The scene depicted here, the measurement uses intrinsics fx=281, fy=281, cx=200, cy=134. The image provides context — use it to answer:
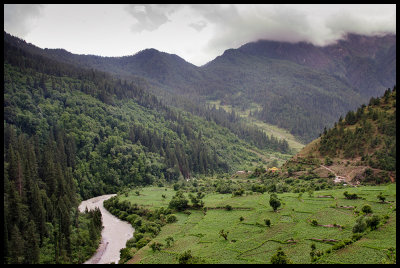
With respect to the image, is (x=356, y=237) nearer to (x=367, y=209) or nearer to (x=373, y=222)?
(x=373, y=222)

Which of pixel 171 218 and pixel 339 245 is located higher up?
pixel 339 245

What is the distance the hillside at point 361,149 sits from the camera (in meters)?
86.9

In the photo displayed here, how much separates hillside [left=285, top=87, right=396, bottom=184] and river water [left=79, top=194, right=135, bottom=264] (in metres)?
67.9

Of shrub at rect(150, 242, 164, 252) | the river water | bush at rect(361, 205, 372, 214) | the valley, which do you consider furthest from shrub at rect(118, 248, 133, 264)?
bush at rect(361, 205, 372, 214)

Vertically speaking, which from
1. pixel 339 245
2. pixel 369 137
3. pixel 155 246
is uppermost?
pixel 369 137

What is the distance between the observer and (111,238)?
79.9 meters

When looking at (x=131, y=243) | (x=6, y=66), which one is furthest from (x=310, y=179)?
(x=6, y=66)

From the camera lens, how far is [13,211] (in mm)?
69688

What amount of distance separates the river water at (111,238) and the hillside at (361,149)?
67865mm

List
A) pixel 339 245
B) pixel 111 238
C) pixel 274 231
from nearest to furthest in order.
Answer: pixel 339 245, pixel 274 231, pixel 111 238

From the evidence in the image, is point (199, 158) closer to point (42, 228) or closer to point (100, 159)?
point (100, 159)

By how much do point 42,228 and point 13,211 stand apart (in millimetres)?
8146

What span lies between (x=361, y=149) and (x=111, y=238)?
287 ft

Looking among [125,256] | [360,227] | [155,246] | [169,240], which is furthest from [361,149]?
[125,256]
